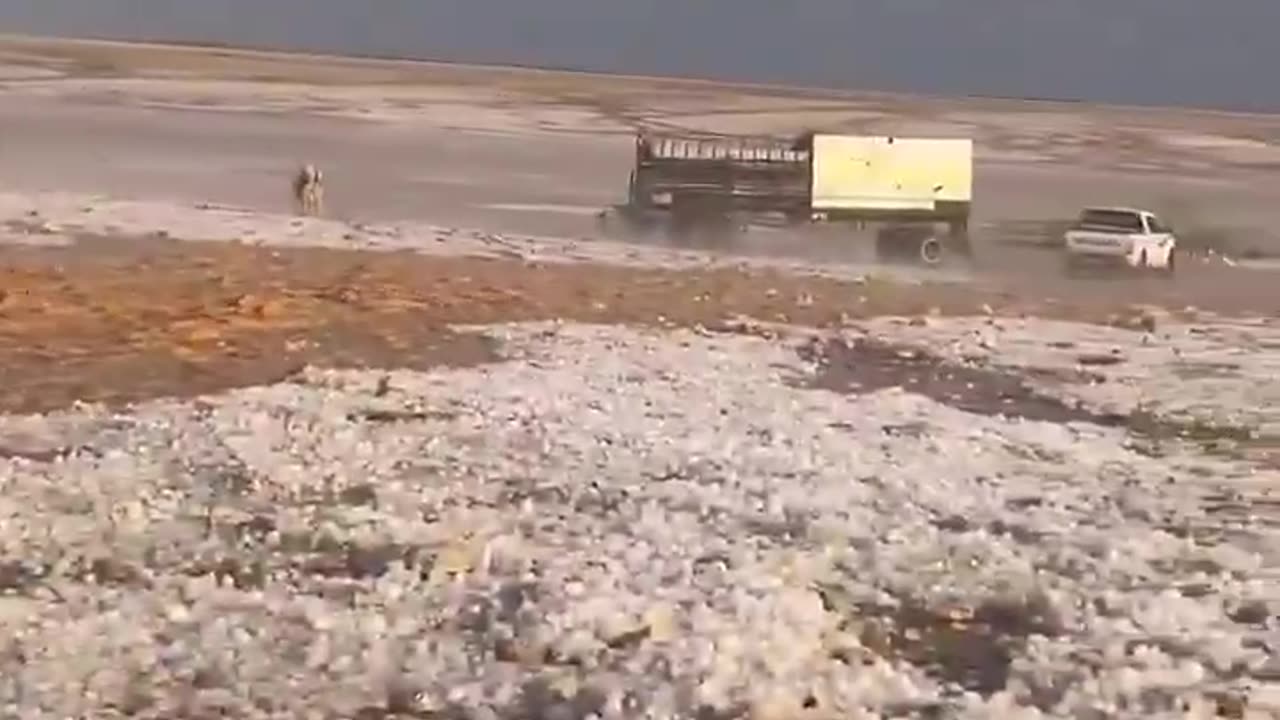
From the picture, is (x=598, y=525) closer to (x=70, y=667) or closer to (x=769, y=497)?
(x=769, y=497)

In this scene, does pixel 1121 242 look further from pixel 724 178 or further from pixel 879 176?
pixel 724 178

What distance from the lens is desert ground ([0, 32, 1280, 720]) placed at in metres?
8.01

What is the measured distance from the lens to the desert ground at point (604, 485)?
8008mm

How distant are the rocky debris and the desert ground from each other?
3 cm

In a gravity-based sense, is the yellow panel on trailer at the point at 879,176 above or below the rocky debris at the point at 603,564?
above

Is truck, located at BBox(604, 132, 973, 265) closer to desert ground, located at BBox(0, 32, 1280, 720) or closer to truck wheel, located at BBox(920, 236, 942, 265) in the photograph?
truck wheel, located at BBox(920, 236, 942, 265)

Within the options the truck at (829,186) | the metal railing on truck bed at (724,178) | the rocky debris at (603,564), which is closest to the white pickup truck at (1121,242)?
the truck at (829,186)

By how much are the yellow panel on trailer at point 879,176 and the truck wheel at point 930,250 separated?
1.02 m

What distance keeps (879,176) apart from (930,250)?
7.56ft

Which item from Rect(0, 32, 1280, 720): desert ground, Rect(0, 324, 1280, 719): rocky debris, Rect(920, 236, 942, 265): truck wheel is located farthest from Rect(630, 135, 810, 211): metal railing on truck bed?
Rect(0, 324, 1280, 719): rocky debris

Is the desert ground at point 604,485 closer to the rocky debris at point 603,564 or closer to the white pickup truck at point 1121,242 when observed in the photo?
the rocky debris at point 603,564

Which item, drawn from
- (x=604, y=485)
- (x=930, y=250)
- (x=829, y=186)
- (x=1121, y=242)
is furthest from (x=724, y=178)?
(x=604, y=485)

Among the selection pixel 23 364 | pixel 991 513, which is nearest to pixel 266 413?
pixel 23 364

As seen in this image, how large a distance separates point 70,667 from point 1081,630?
454 centimetres
